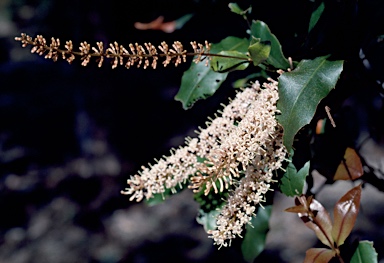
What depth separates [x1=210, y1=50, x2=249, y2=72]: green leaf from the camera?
0.85 m

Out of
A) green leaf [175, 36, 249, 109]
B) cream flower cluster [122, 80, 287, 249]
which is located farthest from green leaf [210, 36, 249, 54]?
cream flower cluster [122, 80, 287, 249]

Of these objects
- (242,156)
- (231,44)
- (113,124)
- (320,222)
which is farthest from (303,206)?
(113,124)

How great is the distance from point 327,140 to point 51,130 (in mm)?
5395

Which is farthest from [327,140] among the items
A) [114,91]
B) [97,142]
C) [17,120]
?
[17,120]

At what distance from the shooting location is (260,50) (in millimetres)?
817

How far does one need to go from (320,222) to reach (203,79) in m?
0.43

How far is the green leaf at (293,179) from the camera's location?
896mm

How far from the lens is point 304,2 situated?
102cm

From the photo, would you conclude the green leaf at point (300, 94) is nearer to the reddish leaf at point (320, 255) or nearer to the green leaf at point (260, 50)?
the green leaf at point (260, 50)

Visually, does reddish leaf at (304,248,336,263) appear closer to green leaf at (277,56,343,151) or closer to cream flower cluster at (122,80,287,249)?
cream flower cluster at (122,80,287,249)

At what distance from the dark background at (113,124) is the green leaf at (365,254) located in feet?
0.82

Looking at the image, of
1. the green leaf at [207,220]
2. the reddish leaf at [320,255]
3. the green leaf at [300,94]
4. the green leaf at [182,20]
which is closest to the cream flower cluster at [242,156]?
the green leaf at [300,94]

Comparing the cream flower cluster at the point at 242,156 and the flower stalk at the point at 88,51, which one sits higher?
the flower stalk at the point at 88,51

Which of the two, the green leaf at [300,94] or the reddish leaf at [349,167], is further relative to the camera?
the reddish leaf at [349,167]
